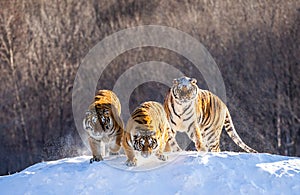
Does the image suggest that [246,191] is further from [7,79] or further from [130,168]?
[7,79]

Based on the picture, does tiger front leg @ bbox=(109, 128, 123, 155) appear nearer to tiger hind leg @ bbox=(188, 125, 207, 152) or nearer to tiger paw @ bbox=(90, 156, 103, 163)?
tiger paw @ bbox=(90, 156, 103, 163)

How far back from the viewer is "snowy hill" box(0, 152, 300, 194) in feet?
16.3

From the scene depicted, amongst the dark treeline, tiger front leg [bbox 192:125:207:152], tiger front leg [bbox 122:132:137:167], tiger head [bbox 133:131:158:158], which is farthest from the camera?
the dark treeline

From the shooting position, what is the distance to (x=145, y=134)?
4.95 meters

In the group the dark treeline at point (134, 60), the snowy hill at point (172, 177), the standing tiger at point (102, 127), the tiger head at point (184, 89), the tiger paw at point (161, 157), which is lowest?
the snowy hill at point (172, 177)

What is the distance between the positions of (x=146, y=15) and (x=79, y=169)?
1130cm

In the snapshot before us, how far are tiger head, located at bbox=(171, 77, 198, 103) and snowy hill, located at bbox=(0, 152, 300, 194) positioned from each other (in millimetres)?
598

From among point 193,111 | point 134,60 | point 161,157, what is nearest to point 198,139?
point 193,111

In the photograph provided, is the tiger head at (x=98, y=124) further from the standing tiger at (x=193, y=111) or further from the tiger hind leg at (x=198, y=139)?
the tiger hind leg at (x=198, y=139)

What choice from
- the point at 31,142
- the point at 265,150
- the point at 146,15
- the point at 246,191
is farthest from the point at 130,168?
the point at 146,15

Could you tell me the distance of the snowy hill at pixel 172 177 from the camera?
16.3 feet

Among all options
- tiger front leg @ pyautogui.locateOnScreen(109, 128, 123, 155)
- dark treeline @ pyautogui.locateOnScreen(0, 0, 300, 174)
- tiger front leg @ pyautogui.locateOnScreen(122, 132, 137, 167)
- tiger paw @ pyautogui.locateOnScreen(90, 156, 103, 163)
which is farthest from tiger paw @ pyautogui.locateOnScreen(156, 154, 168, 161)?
dark treeline @ pyautogui.locateOnScreen(0, 0, 300, 174)

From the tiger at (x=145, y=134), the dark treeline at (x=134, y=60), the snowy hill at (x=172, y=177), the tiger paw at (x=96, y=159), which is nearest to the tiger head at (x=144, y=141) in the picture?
the tiger at (x=145, y=134)

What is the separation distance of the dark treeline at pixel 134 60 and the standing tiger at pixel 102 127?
9131 mm
